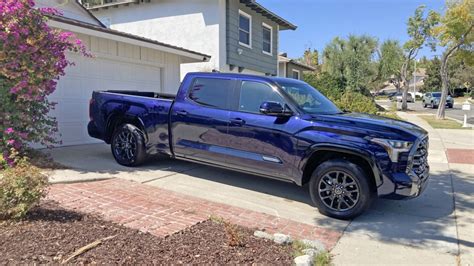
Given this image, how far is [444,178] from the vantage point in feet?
26.7

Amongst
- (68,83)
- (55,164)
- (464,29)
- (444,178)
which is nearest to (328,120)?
(444,178)

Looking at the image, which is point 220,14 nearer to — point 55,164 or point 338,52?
point 55,164

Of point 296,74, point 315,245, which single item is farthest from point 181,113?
point 296,74

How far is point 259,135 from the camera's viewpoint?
5.93m

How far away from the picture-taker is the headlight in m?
5.01

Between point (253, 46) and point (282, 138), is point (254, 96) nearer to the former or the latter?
point (282, 138)

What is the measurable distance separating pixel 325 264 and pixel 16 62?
226 inches

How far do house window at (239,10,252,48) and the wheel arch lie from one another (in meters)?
12.2

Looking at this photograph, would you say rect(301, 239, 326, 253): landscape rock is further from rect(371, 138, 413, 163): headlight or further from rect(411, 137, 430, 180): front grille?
rect(411, 137, 430, 180): front grille

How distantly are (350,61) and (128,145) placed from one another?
25.6 metres

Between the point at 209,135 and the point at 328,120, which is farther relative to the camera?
the point at 209,135

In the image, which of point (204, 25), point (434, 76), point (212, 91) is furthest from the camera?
point (434, 76)

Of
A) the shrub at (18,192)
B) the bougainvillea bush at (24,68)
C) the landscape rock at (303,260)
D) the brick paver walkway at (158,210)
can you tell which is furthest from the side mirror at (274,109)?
the bougainvillea bush at (24,68)

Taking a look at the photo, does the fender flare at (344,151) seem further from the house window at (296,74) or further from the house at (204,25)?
the house window at (296,74)
